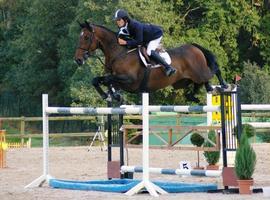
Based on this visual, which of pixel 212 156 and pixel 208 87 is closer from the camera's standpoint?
pixel 208 87

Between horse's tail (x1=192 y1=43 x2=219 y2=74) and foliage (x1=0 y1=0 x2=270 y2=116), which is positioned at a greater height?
foliage (x1=0 y1=0 x2=270 y2=116)

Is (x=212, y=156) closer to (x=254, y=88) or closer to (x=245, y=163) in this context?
(x=245, y=163)

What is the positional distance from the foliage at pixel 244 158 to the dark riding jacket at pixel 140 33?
2.12 metres

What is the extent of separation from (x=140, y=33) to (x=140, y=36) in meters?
0.04

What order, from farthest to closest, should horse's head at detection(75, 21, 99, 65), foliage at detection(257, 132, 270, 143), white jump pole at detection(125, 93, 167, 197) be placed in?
foliage at detection(257, 132, 270, 143), horse's head at detection(75, 21, 99, 65), white jump pole at detection(125, 93, 167, 197)

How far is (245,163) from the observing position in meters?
9.75

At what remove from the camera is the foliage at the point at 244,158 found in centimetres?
972

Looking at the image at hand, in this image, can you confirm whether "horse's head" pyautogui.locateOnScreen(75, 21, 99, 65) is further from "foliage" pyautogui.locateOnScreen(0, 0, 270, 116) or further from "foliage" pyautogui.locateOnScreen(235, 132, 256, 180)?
"foliage" pyautogui.locateOnScreen(0, 0, 270, 116)

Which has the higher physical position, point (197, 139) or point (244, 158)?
point (197, 139)

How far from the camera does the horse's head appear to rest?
11047 mm

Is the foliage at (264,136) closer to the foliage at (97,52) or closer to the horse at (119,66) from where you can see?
the foliage at (97,52)

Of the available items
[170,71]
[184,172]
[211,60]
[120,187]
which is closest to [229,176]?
[184,172]

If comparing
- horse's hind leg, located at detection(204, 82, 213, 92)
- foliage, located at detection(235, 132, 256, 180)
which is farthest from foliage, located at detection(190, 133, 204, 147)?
foliage, located at detection(235, 132, 256, 180)

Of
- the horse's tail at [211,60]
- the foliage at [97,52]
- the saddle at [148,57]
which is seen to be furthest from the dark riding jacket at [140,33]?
the foliage at [97,52]
